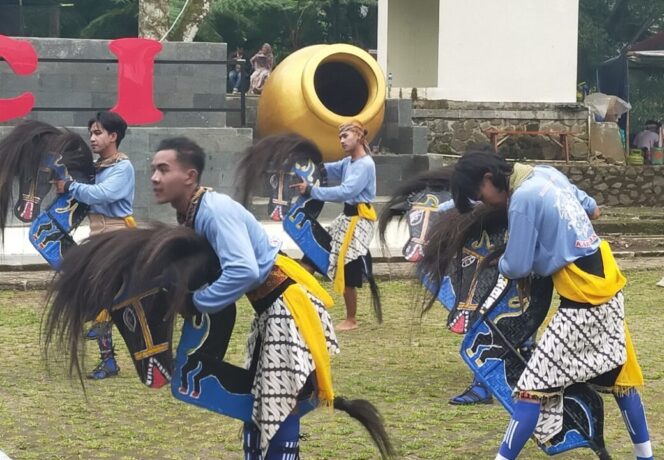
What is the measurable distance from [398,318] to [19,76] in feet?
23.3

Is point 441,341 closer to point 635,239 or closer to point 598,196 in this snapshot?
point 635,239

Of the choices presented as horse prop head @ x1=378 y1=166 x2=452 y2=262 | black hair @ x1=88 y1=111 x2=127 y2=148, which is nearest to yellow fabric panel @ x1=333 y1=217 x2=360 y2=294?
horse prop head @ x1=378 y1=166 x2=452 y2=262

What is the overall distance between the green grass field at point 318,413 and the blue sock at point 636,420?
24.0 inches

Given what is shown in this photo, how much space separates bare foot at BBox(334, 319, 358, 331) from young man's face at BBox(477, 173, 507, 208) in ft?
15.3

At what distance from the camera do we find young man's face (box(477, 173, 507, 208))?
538 cm

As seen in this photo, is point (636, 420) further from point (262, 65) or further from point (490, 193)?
point (262, 65)

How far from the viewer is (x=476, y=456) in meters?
6.13

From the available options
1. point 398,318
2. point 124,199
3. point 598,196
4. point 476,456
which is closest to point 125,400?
point 124,199

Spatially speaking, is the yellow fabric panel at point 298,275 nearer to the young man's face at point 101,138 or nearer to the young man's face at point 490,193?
the young man's face at point 490,193

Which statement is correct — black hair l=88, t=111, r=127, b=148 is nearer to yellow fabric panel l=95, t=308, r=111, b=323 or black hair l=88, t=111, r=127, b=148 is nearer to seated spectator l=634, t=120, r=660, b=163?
yellow fabric panel l=95, t=308, r=111, b=323

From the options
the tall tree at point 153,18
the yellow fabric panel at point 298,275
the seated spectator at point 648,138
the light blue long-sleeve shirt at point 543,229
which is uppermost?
the tall tree at point 153,18

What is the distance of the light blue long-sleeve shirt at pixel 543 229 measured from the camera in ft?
17.2

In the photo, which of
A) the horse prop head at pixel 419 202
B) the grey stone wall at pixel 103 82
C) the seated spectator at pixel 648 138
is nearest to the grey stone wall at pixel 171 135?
the grey stone wall at pixel 103 82

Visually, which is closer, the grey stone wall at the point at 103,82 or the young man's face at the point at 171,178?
the young man's face at the point at 171,178
